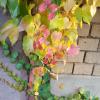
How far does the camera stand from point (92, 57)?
168cm

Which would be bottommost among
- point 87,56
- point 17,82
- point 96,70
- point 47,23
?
point 17,82

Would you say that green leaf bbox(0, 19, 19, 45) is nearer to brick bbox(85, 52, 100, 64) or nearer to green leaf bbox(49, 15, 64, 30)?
green leaf bbox(49, 15, 64, 30)

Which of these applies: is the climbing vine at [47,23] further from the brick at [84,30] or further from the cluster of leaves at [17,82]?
the cluster of leaves at [17,82]

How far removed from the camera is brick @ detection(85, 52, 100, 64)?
65.8 inches

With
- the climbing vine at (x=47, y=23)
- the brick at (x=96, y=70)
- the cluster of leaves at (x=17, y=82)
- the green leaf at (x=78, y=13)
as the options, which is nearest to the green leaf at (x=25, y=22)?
the climbing vine at (x=47, y=23)

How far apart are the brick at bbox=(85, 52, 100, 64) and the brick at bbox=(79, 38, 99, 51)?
36 mm

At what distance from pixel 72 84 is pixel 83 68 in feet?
0.43

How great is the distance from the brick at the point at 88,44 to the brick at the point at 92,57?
0.12 feet

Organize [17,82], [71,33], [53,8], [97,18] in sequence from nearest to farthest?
[53,8]
[71,33]
[97,18]
[17,82]

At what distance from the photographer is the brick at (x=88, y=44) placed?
1614 millimetres

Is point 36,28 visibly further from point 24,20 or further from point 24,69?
point 24,69

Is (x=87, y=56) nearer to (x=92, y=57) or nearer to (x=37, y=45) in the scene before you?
(x=92, y=57)

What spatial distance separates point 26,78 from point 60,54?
42 cm

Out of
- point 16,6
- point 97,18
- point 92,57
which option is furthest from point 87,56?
point 16,6
